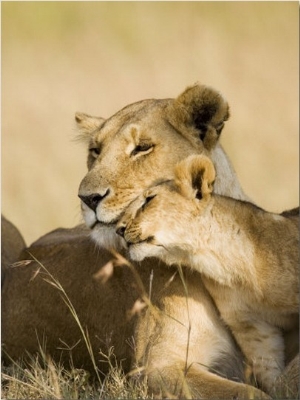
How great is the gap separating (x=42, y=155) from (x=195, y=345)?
21.0ft

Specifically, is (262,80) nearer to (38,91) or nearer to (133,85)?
(133,85)

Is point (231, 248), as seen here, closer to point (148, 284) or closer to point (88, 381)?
point (148, 284)

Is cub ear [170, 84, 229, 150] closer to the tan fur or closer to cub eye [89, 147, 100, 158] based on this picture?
cub eye [89, 147, 100, 158]

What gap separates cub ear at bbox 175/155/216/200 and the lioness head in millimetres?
315

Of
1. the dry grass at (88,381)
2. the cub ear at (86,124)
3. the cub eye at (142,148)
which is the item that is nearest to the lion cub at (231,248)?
the dry grass at (88,381)

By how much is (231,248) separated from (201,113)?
683mm

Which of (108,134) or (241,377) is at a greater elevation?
(108,134)

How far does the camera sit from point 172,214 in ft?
14.4

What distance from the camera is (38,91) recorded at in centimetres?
1217

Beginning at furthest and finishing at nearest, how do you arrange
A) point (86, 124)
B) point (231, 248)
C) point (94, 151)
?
point (86, 124) < point (94, 151) < point (231, 248)

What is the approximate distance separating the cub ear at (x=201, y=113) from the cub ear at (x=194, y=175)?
53 centimetres

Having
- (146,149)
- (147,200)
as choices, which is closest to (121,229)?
(147,200)

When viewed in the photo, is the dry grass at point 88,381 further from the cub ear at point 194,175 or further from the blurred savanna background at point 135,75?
the blurred savanna background at point 135,75

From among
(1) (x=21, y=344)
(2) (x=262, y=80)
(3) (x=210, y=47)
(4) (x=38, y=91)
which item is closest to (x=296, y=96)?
(2) (x=262, y=80)
